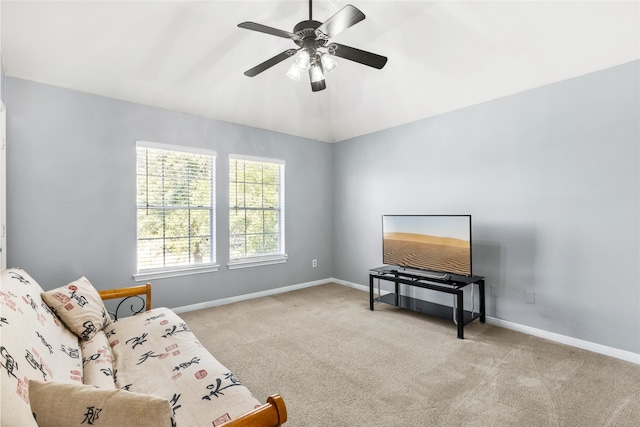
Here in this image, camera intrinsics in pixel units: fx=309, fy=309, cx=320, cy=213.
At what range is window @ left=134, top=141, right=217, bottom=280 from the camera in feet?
12.1

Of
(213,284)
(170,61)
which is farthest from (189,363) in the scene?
(170,61)

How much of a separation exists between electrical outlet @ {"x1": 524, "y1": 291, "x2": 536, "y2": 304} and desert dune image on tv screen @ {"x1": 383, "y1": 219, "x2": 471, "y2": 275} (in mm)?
636

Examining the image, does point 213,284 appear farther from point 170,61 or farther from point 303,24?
point 303,24

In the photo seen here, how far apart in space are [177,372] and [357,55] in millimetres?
2380

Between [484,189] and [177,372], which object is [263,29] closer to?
[177,372]

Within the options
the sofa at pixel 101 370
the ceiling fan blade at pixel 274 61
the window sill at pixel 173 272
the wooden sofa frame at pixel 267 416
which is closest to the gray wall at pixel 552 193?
the ceiling fan blade at pixel 274 61

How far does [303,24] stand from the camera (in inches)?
82.9

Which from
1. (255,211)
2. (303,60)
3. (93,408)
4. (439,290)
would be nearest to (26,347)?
(93,408)

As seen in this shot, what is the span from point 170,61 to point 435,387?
12.6ft

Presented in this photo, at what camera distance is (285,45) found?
11.0ft

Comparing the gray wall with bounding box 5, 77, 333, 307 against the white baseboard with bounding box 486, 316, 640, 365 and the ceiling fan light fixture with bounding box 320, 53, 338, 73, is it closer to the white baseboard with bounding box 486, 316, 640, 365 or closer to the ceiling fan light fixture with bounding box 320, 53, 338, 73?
the ceiling fan light fixture with bounding box 320, 53, 338, 73

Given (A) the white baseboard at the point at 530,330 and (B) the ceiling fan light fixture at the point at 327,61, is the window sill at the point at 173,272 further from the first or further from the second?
(B) the ceiling fan light fixture at the point at 327,61

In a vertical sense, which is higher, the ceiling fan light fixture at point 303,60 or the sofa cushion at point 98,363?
the ceiling fan light fixture at point 303,60

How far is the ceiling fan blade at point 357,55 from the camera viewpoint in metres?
2.27
